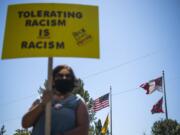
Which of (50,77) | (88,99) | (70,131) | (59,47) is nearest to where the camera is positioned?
(70,131)

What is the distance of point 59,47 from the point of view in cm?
466

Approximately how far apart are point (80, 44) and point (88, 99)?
3398 cm

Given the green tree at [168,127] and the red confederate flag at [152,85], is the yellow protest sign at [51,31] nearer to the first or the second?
the red confederate flag at [152,85]

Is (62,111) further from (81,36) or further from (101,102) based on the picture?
(101,102)

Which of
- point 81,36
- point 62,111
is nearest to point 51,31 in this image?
point 81,36

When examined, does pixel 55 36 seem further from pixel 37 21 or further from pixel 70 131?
pixel 70 131

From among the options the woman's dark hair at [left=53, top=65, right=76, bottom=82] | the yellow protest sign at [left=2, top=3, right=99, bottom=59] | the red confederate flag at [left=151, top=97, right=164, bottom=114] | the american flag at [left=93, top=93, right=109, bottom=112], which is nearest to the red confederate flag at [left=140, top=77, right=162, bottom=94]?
the red confederate flag at [left=151, top=97, right=164, bottom=114]

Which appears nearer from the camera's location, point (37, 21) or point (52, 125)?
point (52, 125)

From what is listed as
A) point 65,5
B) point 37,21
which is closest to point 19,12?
point 37,21

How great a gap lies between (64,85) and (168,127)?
3679cm

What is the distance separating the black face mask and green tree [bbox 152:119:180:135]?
35.5 meters

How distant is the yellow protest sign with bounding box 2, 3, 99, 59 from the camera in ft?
15.2

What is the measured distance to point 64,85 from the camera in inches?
162

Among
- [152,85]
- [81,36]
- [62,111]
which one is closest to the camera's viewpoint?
[62,111]
